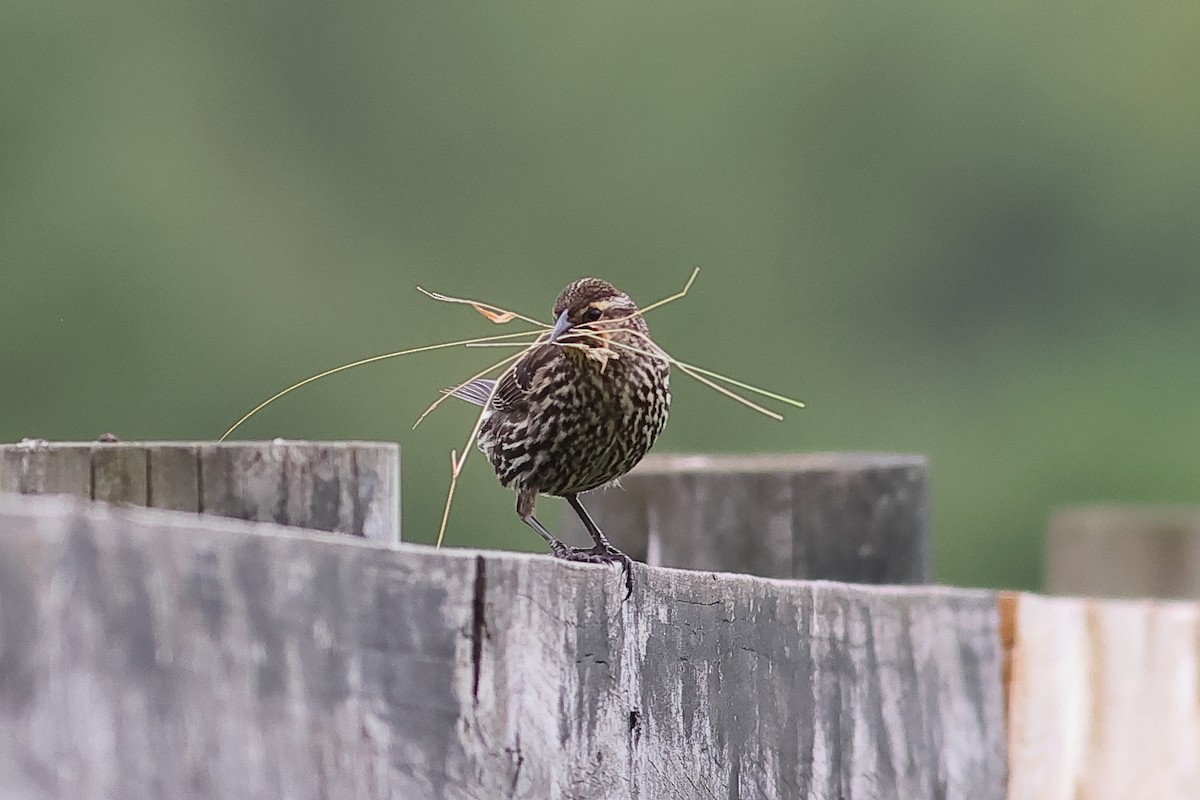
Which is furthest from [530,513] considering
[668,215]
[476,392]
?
[668,215]

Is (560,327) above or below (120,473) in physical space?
above

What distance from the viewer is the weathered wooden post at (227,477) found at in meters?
2.52

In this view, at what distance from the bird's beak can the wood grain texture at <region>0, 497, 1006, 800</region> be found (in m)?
1.40

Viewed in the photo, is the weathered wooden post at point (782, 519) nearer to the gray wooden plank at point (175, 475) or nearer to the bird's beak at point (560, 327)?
the bird's beak at point (560, 327)

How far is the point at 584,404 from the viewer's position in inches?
178

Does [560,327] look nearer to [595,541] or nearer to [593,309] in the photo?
[593,309]

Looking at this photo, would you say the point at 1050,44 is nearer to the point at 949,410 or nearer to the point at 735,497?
the point at 949,410

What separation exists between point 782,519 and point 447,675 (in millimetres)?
2867

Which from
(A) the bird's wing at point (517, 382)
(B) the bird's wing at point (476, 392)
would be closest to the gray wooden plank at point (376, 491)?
(A) the bird's wing at point (517, 382)

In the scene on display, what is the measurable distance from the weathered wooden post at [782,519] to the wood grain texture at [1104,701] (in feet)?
6.82

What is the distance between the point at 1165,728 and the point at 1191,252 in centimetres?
1944

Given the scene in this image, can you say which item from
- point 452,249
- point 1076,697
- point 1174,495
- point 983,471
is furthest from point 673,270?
point 1076,697

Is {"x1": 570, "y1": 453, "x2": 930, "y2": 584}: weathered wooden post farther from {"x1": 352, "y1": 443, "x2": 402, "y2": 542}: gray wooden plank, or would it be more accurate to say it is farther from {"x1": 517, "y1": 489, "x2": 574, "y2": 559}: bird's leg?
{"x1": 352, "y1": 443, "x2": 402, "y2": 542}: gray wooden plank

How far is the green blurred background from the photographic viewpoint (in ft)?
56.3
